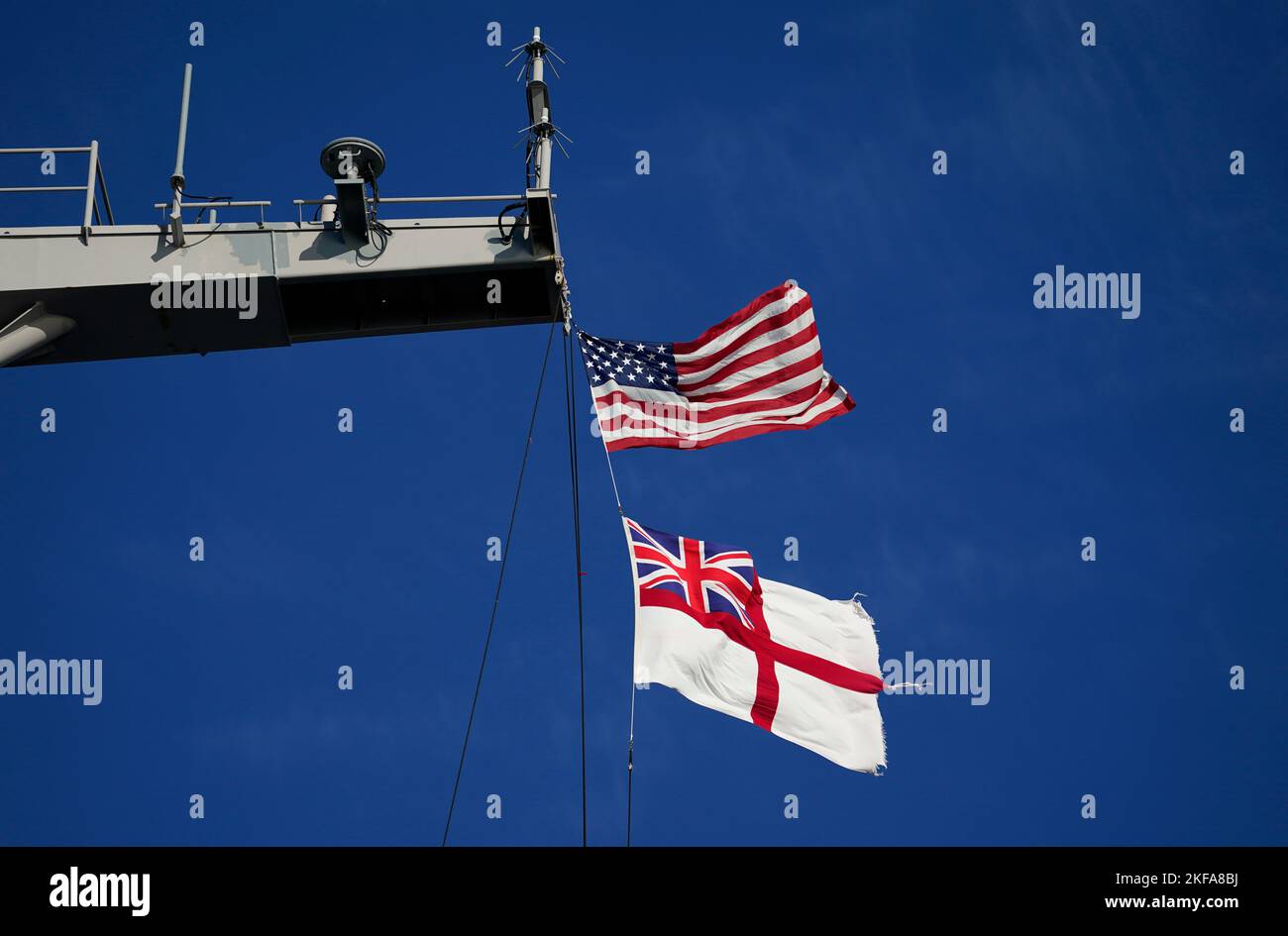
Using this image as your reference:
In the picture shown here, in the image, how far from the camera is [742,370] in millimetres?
18906

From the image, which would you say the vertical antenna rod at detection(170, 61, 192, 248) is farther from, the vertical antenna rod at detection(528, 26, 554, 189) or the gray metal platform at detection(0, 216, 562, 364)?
the vertical antenna rod at detection(528, 26, 554, 189)

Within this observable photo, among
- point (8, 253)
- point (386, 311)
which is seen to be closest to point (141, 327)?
point (8, 253)

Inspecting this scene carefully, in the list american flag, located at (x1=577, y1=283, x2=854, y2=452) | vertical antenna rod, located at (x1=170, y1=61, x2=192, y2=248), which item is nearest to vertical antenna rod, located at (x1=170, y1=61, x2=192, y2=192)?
vertical antenna rod, located at (x1=170, y1=61, x2=192, y2=248)

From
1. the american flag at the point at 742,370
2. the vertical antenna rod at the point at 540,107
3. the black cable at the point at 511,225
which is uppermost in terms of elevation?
the vertical antenna rod at the point at 540,107

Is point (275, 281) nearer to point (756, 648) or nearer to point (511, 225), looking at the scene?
point (511, 225)

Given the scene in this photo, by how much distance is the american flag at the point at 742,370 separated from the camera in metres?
18.6

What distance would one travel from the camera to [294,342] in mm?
17156

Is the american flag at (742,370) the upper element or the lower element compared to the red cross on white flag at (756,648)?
upper

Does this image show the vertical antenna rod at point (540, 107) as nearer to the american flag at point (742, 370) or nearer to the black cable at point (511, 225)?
the black cable at point (511, 225)

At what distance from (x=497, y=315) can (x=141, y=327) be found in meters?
4.21

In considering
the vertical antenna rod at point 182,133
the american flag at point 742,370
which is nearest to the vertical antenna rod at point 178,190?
the vertical antenna rod at point 182,133

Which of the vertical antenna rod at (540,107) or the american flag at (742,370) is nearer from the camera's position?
the vertical antenna rod at (540,107)

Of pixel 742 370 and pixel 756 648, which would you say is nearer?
pixel 756 648

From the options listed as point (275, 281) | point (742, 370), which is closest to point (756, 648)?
point (742, 370)
